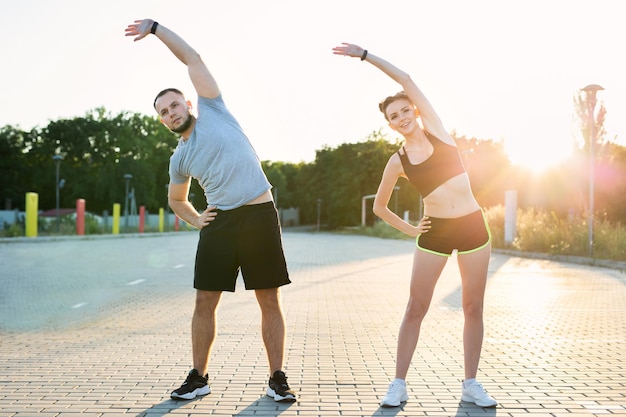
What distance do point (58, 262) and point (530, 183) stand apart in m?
35.5

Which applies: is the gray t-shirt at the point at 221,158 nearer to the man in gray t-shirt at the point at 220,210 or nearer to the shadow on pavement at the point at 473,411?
the man in gray t-shirt at the point at 220,210

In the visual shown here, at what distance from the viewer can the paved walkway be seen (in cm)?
451

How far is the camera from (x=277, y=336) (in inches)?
188

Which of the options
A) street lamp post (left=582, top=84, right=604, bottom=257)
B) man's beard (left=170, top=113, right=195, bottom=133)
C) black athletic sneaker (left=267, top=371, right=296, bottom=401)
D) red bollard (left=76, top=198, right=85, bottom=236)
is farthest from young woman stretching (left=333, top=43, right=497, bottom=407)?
red bollard (left=76, top=198, right=85, bottom=236)

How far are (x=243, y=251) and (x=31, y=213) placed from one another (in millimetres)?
31589

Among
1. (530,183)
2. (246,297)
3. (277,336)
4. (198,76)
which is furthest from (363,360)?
(530,183)

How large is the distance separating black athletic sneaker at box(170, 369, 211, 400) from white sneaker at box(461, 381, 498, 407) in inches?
61.8

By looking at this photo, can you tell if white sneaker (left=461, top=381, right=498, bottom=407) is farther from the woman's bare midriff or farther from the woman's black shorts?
the woman's bare midriff

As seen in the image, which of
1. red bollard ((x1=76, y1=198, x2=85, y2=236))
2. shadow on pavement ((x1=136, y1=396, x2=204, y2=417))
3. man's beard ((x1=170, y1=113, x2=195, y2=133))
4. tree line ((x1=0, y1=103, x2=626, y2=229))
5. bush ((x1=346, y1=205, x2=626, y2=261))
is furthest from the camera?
tree line ((x1=0, y1=103, x2=626, y2=229))

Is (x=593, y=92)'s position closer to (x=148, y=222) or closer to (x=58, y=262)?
(x=58, y=262)

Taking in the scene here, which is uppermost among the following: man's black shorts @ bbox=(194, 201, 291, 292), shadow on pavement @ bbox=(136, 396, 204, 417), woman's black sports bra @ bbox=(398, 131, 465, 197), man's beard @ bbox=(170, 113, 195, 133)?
man's beard @ bbox=(170, 113, 195, 133)

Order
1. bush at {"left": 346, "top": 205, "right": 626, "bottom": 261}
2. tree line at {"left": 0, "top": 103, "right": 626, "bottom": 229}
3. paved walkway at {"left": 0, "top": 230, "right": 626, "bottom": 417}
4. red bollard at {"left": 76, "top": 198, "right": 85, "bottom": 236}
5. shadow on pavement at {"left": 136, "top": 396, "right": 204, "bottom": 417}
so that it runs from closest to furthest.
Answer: shadow on pavement at {"left": 136, "top": 396, "right": 204, "bottom": 417} < paved walkway at {"left": 0, "top": 230, "right": 626, "bottom": 417} < bush at {"left": 346, "top": 205, "right": 626, "bottom": 261} < red bollard at {"left": 76, "top": 198, "right": 85, "bottom": 236} < tree line at {"left": 0, "top": 103, "right": 626, "bottom": 229}

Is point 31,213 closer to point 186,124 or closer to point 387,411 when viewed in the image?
point 186,124

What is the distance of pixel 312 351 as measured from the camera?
6.55 metres
